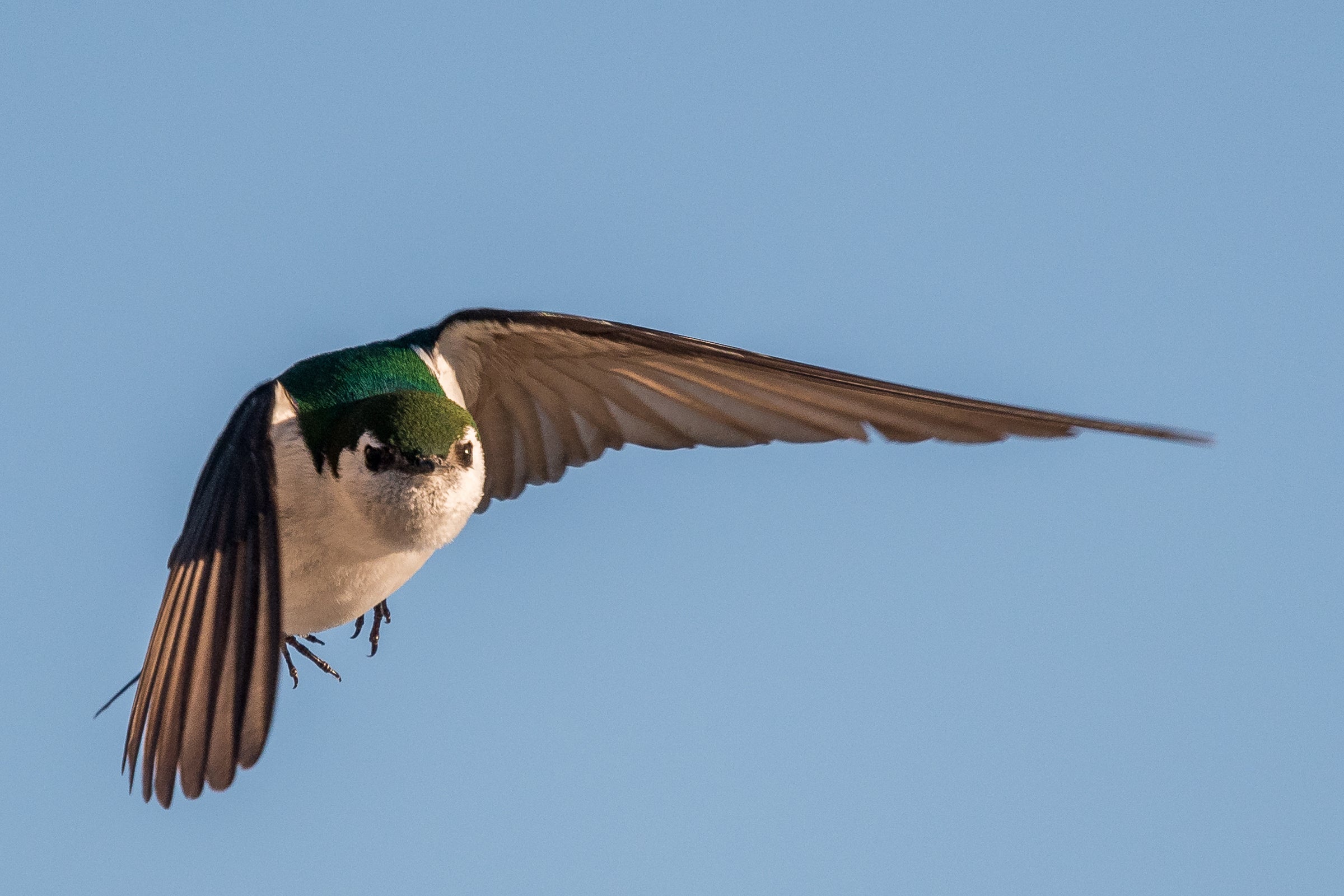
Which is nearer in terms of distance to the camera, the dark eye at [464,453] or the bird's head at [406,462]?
the bird's head at [406,462]

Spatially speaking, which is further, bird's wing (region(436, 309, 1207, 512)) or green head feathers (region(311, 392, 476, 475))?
bird's wing (region(436, 309, 1207, 512))

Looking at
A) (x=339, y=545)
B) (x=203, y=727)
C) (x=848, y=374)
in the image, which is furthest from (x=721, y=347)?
(x=203, y=727)

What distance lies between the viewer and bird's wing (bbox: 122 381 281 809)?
13.4 feet

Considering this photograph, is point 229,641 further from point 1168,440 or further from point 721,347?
point 1168,440

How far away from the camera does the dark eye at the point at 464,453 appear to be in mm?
5934

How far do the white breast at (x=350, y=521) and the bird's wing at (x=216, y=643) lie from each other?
0.57 meters

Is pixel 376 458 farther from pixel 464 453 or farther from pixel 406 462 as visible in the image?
pixel 464 453

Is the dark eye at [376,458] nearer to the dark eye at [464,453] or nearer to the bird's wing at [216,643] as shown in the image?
the dark eye at [464,453]

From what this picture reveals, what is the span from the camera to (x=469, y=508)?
612 cm

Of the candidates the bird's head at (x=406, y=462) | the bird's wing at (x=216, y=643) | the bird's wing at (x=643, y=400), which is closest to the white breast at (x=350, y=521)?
the bird's head at (x=406, y=462)

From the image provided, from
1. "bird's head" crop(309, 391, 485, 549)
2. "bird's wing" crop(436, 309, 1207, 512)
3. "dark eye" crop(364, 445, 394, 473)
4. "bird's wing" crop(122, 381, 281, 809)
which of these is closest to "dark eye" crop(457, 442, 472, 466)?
"bird's head" crop(309, 391, 485, 549)

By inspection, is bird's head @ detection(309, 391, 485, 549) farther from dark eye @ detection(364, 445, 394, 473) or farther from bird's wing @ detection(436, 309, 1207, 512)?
bird's wing @ detection(436, 309, 1207, 512)

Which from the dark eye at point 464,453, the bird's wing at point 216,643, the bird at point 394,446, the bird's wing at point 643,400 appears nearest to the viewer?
the bird's wing at point 216,643

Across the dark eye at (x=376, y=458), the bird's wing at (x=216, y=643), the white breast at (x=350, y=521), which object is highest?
the dark eye at (x=376, y=458)
